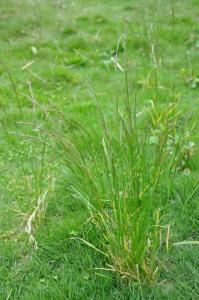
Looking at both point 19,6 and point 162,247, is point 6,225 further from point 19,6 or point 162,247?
point 19,6

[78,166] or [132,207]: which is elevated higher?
[78,166]

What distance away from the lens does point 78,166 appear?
2283 millimetres

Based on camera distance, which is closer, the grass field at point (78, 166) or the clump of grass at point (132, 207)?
the clump of grass at point (132, 207)

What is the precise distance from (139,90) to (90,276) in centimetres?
260

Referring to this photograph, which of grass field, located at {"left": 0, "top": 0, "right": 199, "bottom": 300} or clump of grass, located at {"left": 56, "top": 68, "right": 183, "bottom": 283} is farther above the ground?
clump of grass, located at {"left": 56, "top": 68, "right": 183, "bottom": 283}

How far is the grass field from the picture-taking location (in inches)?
93.0

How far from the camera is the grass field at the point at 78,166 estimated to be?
2.36m

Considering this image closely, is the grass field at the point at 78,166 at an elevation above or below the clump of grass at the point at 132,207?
below

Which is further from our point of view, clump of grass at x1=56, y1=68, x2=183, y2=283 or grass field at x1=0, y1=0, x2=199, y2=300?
grass field at x1=0, y1=0, x2=199, y2=300

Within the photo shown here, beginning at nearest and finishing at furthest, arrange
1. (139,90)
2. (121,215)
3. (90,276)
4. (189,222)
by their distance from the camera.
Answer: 1. (121,215)
2. (90,276)
3. (189,222)
4. (139,90)

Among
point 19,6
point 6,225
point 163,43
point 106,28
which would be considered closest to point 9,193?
point 6,225

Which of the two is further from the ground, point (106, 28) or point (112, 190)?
point (112, 190)

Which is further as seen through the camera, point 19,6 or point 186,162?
point 19,6

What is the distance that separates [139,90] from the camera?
4.69 metres
